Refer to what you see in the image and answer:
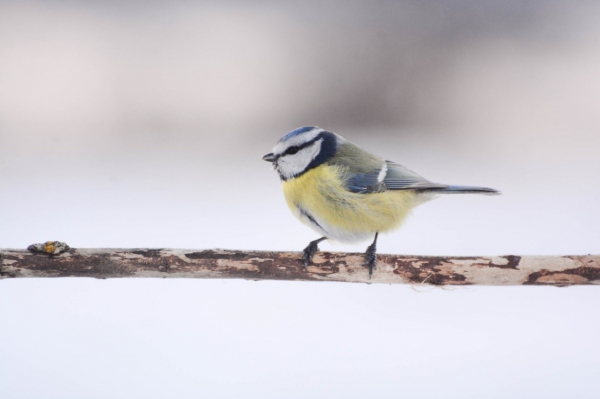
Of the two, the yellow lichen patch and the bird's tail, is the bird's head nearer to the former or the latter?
the bird's tail

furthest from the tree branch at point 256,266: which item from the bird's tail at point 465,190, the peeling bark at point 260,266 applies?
the bird's tail at point 465,190

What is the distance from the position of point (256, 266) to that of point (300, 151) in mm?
266

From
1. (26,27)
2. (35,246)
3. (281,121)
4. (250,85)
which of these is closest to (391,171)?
(35,246)

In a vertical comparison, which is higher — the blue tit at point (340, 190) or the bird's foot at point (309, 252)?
the blue tit at point (340, 190)

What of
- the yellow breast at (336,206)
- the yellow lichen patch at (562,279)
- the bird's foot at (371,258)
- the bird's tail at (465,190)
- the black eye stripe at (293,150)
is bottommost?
the yellow lichen patch at (562,279)

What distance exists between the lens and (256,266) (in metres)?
0.97

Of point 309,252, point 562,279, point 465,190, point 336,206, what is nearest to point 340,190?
point 336,206

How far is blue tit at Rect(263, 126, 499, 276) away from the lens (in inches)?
40.7

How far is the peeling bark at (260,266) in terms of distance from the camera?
3.10 feet

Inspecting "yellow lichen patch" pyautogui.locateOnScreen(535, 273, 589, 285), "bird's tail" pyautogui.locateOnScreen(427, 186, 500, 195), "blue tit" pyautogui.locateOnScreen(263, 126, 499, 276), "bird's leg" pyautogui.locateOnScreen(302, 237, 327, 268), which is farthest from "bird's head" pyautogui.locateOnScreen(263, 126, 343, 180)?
"yellow lichen patch" pyautogui.locateOnScreen(535, 273, 589, 285)

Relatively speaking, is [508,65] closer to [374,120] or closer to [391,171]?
[374,120]

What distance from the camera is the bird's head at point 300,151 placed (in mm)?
1028

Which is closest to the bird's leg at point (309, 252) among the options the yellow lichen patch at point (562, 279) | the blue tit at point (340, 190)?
the blue tit at point (340, 190)

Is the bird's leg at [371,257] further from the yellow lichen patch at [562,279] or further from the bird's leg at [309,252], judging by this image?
the yellow lichen patch at [562,279]
